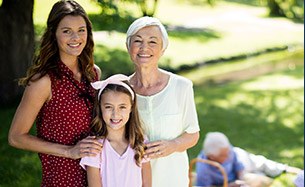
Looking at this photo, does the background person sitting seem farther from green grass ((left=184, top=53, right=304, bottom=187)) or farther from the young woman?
the young woman

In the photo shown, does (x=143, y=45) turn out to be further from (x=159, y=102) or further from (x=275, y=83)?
(x=275, y=83)

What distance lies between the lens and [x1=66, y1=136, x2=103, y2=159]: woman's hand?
254cm

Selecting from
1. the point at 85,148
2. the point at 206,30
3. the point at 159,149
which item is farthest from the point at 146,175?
the point at 206,30

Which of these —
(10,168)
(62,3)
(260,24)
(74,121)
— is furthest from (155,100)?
(260,24)

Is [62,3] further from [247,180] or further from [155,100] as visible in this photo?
[247,180]

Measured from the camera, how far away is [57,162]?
2.65 m

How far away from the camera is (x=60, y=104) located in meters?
2.60

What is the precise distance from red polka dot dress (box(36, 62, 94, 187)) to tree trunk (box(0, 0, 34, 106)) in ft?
16.8

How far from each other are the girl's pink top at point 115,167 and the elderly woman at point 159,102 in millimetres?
102

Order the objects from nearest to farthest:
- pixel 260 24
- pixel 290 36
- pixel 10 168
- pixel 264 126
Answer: pixel 10 168 → pixel 264 126 → pixel 290 36 → pixel 260 24

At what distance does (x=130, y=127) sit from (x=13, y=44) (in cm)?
538

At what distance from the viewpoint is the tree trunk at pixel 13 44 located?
7.57 meters

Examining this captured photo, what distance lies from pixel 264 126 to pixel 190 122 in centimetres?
662

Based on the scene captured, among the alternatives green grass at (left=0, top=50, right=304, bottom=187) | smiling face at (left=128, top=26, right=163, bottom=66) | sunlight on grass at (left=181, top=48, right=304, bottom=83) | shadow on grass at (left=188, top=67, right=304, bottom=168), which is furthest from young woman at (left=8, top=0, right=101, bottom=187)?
sunlight on grass at (left=181, top=48, right=304, bottom=83)
